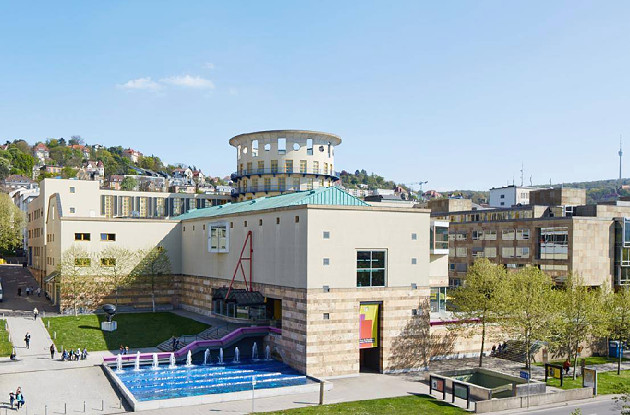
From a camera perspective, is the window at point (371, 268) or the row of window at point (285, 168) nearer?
the window at point (371, 268)

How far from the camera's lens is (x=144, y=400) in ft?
131

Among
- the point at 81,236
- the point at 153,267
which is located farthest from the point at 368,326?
the point at 81,236

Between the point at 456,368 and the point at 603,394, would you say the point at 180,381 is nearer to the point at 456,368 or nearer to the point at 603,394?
the point at 456,368

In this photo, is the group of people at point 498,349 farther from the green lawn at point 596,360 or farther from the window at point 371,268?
the window at point 371,268

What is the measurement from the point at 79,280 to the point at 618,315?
6026 centimetres

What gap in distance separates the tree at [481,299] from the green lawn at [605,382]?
7.39m

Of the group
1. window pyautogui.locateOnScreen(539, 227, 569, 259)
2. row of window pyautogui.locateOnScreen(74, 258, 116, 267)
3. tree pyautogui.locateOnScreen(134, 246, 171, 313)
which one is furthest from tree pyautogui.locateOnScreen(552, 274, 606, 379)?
row of window pyautogui.locateOnScreen(74, 258, 116, 267)

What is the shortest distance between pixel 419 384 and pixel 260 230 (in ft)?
68.0

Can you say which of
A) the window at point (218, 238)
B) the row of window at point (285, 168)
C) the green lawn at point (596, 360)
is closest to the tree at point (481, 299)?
the green lawn at point (596, 360)

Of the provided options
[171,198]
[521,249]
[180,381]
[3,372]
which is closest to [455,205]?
[521,249]

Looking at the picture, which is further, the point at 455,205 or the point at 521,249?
the point at 455,205

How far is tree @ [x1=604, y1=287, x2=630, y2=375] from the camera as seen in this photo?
185 feet

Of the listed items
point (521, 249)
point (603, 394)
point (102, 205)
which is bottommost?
point (603, 394)

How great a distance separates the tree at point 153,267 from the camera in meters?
72.6
